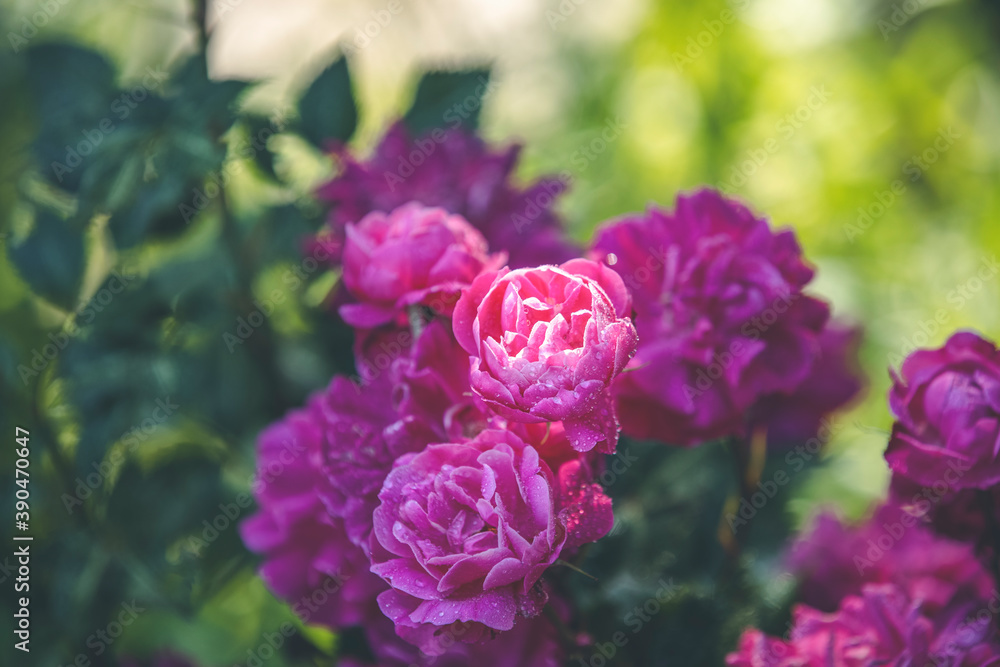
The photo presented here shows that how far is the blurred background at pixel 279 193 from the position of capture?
68 cm

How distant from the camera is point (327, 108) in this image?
0.73 meters

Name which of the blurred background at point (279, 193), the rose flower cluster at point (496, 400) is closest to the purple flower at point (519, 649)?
the rose flower cluster at point (496, 400)

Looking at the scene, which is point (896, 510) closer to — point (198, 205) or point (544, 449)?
point (544, 449)

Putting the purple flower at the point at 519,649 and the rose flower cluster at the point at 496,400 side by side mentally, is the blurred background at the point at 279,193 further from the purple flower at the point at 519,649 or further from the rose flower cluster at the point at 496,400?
the purple flower at the point at 519,649

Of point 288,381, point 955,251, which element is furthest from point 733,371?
point 955,251

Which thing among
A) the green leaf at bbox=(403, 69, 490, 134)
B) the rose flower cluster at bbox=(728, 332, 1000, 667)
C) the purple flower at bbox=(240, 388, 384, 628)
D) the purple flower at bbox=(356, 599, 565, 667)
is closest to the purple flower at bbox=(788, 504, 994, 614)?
the rose flower cluster at bbox=(728, 332, 1000, 667)

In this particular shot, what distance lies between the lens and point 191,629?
936 mm

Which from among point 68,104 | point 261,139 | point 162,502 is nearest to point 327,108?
point 261,139

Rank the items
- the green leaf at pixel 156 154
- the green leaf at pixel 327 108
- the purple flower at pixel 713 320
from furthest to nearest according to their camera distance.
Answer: the green leaf at pixel 327 108 < the green leaf at pixel 156 154 < the purple flower at pixel 713 320

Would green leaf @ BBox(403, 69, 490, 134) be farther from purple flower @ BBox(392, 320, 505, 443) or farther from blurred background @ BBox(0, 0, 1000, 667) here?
purple flower @ BBox(392, 320, 505, 443)

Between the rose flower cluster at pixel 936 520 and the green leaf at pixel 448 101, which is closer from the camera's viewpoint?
the rose flower cluster at pixel 936 520

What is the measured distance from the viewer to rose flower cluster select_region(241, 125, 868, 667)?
0.39 m

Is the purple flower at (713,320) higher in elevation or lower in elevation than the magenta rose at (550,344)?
lower

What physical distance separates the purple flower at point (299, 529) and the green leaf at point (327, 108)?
282mm
